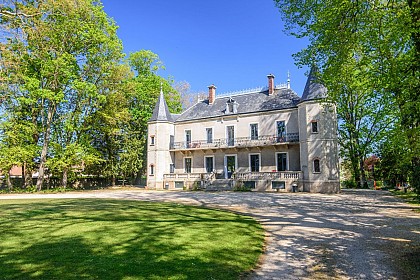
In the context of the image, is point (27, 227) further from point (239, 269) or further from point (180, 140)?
point (180, 140)

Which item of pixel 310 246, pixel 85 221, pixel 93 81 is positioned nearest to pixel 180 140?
pixel 93 81

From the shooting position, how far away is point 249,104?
29766 millimetres

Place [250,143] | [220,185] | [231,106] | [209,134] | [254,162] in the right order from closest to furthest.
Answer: [220,185] < [250,143] < [254,162] < [231,106] < [209,134]

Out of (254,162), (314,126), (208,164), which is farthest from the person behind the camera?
(208,164)

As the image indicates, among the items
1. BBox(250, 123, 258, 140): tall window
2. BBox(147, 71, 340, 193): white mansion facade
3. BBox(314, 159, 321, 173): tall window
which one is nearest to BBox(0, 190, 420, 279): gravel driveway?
BBox(314, 159, 321, 173): tall window

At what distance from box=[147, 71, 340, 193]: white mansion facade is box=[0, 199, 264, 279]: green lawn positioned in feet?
51.9

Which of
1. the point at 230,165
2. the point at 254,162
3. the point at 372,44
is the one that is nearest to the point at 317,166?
the point at 254,162

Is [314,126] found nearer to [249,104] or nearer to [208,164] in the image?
[249,104]

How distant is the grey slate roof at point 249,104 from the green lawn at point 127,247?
66.4 feet

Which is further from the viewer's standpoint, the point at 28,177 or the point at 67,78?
the point at 28,177

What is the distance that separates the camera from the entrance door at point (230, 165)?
2911 centimetres

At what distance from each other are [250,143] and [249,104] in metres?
4.46

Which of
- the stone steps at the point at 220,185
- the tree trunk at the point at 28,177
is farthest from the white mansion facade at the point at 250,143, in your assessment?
the tree trunk at the point at 28,177

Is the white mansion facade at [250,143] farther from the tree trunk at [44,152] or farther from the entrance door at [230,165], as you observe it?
the tree trunk at [44,152]
